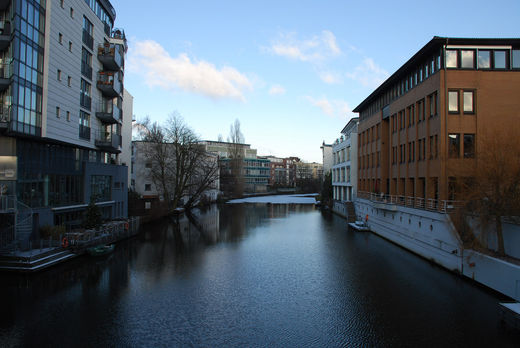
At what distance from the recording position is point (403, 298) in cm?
1608

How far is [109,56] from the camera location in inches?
1237

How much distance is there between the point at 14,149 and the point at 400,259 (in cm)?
Answer: 2502

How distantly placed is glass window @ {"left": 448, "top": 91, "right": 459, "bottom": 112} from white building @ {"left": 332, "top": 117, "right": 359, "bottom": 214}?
90.1ft

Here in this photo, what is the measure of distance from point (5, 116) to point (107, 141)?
Result: 11.5 meters

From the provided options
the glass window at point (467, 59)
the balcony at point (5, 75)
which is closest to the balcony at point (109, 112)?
the balcony at point (5, 75)

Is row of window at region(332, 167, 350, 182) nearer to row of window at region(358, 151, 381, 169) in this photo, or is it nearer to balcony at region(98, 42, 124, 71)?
row of window at region(358, 151, 381, 169)

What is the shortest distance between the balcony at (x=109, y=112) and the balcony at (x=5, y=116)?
1106cm

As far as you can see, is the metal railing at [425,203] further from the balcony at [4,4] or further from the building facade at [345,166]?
the balcony at [4,4]

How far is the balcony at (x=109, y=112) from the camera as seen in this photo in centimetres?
3139

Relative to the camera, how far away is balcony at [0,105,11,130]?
65.1ft

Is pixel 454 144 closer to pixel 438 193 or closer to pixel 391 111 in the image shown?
pixel 438 193

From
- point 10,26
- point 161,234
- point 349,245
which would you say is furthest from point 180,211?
point 10,26

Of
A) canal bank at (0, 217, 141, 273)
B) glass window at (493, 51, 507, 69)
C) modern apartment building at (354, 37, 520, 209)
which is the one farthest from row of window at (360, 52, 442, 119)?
canal bank at (0, 217, 141, 273)

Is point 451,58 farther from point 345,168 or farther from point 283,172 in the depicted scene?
point 283,172
